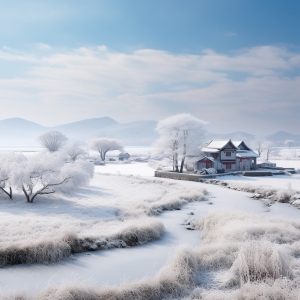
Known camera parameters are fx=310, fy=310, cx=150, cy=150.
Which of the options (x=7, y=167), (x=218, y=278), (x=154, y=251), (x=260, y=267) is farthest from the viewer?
(x=7, y=167)

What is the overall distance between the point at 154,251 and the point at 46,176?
48.6 ft

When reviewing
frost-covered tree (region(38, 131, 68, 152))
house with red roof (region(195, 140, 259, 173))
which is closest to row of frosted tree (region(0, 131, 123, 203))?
house with red roof (region(195, 140, 259, 173))

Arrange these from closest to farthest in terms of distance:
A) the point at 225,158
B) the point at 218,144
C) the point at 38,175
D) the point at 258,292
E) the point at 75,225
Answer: the point at 258,292 → the point at 75,225 → the point at 38,175 → the point at 225,158 → the point at 218,144

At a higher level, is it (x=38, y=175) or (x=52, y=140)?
(x=52, y=140)

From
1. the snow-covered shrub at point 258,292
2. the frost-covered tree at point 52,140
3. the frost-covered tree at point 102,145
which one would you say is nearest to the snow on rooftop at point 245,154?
the snow-covered shrub at point 258,292

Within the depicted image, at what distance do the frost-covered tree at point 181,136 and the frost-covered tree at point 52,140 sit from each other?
52.8 m

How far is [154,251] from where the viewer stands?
52.1 feet

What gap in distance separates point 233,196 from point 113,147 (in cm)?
7008

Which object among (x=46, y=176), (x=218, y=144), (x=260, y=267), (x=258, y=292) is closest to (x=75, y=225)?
(x=46, y=176)

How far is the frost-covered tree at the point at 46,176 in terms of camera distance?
86.5 ft

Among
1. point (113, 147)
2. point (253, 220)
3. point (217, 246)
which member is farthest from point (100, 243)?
point (113, 147)

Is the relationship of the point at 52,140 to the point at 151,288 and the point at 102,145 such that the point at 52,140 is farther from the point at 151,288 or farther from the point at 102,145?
the point at 151,288

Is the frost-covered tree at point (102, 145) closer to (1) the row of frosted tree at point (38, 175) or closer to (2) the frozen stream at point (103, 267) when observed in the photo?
(1) the row of frosted tree at point (38, 175)

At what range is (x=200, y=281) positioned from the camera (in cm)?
1156
